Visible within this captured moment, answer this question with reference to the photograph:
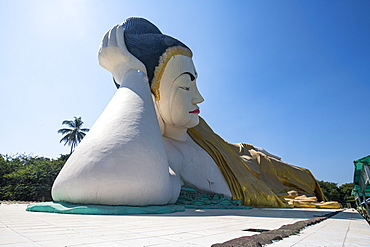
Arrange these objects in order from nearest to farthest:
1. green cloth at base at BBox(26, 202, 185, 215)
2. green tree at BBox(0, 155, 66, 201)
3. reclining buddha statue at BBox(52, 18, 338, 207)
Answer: green cloth at base at BBox(26, 202, 185, 215), reclining buddha statue at BBox(52, 18, 338, 207), green tree at BBox(0, 155, 66, 201)

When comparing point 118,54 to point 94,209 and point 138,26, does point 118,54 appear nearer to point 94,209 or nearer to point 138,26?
point 138,26

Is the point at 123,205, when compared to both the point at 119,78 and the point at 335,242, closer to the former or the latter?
the point at 335,242

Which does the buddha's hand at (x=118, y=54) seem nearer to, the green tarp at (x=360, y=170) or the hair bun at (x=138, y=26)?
the hair bun at (x=138, y=26)

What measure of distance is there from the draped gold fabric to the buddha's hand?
140 inches

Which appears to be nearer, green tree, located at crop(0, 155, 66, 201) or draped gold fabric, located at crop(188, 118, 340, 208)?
draped gold fabric, located at crop(188, 118, 340, 208)

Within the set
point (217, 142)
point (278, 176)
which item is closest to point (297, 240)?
point (217, 142)

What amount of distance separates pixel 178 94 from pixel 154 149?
3.03 meters

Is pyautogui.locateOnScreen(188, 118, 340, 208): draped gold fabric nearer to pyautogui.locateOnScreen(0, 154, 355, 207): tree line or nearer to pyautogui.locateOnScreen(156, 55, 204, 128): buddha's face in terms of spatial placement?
pyautogui.locateOnScreen(156, 55, 204, 128): buddha's face

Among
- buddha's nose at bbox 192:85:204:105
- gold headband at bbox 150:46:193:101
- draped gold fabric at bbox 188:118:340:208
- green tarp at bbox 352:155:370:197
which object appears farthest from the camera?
draped gold fabric at bbox 188:118:340:208

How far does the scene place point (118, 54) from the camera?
6.39m

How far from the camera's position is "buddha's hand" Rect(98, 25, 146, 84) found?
636cm

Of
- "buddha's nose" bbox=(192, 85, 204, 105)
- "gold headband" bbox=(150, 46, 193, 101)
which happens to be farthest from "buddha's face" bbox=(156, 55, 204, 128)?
"gold headband" bbox=(150, 46, 193, 101)

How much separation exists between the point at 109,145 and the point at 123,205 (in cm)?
106

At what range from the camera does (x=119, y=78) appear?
665cm
